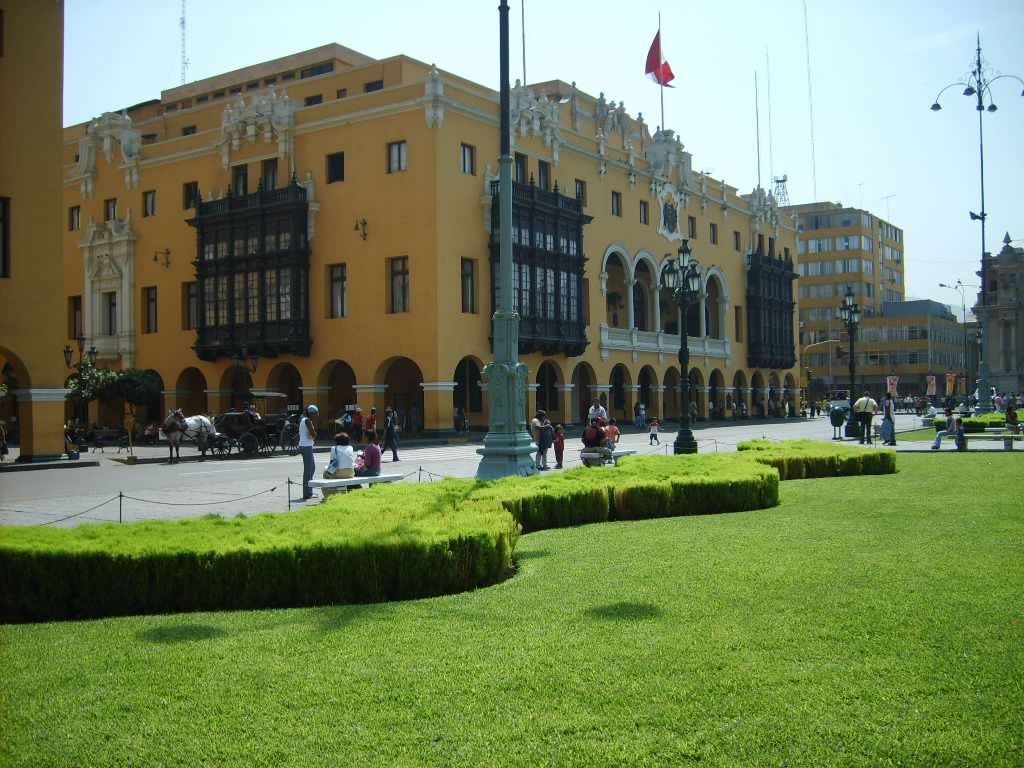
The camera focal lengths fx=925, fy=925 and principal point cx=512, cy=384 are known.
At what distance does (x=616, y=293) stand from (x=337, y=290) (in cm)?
1996

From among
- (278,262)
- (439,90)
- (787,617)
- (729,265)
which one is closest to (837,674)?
(787,617)

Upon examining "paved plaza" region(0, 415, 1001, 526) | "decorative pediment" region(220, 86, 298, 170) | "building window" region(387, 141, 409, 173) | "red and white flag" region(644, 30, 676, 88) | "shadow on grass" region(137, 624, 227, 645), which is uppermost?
"red and white flag" region(644, 30, 676, 88)

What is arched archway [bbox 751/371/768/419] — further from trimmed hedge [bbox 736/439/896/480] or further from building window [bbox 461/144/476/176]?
trimmed hedge [bbox 736/439/896/480]

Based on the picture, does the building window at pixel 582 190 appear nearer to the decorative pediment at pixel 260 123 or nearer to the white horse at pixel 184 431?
the decorative pediment at pixel 260 123

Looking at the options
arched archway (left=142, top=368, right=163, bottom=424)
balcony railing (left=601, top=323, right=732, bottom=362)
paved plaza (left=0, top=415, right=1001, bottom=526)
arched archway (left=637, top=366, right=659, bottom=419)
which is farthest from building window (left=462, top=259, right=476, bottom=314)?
arched archway (left=637, top=366, right=659, bottom=419)

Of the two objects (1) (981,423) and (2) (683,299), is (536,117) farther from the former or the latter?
(1) (981,423)

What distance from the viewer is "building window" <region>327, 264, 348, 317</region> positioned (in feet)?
135

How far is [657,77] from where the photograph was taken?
48.4m

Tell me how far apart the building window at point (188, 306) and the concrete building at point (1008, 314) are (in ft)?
199

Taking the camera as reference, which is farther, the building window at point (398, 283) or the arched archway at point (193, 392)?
the arched archway at point (193, 392)

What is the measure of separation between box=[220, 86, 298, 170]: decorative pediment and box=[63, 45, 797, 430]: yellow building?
10cm

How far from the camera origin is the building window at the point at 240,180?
44.2 m

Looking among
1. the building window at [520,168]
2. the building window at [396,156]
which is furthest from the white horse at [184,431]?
the building window at [520,168]

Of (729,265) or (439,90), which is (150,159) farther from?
(729,265)
